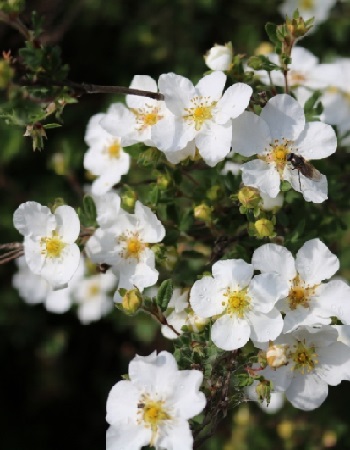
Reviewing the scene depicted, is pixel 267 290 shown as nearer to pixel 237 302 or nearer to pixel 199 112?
pixel 237 302

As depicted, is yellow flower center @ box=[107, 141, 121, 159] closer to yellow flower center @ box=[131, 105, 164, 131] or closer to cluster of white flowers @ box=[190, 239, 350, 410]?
yellow flower center @ box=[131, 105, 164, 131]

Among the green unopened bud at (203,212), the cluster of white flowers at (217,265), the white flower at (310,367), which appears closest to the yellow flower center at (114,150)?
the cluster of white flowers at (217,265)

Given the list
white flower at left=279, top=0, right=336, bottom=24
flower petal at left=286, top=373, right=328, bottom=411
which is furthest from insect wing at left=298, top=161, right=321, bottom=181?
white flower at left=279, top=0, right=336, bottom=24

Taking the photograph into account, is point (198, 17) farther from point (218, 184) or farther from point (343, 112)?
point (218, 184)

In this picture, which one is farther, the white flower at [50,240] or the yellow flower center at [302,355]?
the white flower at [50,240]

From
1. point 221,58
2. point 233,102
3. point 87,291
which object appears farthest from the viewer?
point 87,291

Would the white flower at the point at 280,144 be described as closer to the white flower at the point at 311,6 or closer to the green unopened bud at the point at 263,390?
the green unopened bud at the point at 263,390

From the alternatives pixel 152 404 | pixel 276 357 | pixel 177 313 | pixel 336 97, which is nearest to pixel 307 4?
pixel 336 97

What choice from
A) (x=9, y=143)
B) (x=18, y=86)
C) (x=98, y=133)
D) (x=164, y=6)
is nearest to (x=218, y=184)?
(x=98, y=133)
